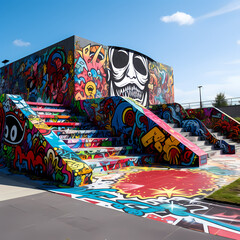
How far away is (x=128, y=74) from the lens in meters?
13.3

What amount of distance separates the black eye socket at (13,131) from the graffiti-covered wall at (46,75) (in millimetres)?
4143

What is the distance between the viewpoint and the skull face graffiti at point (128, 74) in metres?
12.2

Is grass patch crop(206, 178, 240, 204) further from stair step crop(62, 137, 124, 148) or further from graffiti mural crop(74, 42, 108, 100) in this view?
graffiti mural crop(74, 42, 108, 100)

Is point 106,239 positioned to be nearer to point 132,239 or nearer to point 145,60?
point 132,239

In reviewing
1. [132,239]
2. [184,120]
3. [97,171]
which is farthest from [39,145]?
[184,120]

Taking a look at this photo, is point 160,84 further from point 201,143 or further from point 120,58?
point 201,143

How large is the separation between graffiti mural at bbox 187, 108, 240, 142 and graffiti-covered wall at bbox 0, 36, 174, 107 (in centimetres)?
432

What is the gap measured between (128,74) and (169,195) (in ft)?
33.7

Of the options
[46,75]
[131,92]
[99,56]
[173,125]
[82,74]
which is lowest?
[173,125]

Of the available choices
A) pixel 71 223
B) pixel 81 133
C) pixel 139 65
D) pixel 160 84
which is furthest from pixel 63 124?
pixel 160 84

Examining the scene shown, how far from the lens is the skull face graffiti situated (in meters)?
12.2

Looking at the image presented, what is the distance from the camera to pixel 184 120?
9719 mm

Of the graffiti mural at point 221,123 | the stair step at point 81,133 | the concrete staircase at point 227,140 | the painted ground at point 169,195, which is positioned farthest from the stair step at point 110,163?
the graffiti mural at point 221,123

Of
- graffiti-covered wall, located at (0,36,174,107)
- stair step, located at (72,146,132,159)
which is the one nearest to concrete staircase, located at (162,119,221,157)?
stair step, located at (72,146,132,159)
